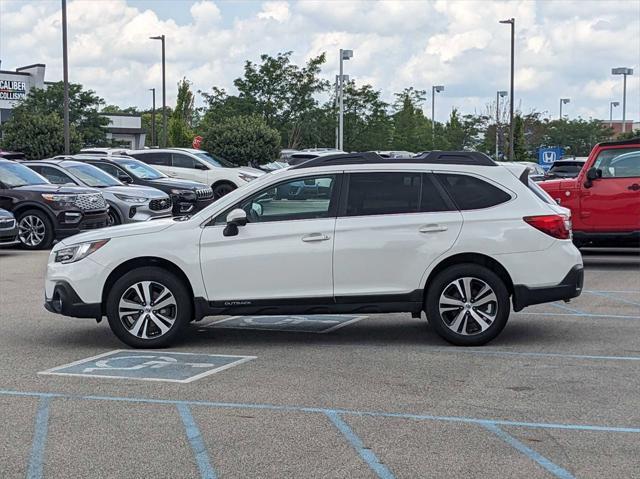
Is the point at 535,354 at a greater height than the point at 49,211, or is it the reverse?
the point at 49,211

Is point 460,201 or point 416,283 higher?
point 460,201

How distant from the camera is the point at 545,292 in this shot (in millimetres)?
9461

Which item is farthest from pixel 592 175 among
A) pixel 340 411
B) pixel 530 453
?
pixel 530 453

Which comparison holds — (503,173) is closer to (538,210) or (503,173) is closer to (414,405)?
(538,210)

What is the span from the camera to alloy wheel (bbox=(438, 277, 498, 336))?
9.38 m

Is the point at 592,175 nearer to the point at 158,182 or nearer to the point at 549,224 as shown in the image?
Answer: the point at 549,224

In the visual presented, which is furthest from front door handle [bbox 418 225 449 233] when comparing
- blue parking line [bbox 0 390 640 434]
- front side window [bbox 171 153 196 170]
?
front side window [bbox 171 153 196 170]

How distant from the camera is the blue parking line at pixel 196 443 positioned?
5.74 m

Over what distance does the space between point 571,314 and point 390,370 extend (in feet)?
12.6

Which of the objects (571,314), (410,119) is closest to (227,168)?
(571,314)

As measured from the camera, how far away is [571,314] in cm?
1164

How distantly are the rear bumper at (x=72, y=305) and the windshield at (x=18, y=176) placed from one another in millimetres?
10888

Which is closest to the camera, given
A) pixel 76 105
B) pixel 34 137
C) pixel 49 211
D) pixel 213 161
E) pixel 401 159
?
pixel 401 159

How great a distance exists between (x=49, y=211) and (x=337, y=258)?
11234mm
